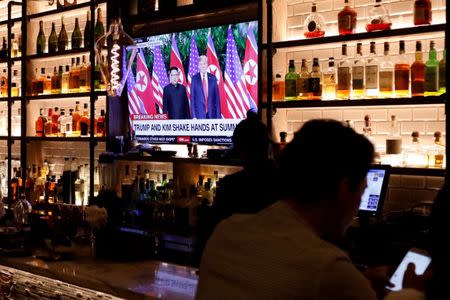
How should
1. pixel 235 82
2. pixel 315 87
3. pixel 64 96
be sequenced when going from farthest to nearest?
1. pixel 64 96
2. pixel 235 82
3. pixel 315 87

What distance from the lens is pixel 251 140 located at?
3.04 meters

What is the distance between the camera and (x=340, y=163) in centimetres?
134

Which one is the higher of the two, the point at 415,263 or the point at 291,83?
the point at 291,83

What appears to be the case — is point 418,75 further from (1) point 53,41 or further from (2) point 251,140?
(1) point 53,41

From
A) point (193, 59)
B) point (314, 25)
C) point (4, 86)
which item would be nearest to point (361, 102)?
point (314, 25)

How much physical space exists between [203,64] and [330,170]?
132 inches

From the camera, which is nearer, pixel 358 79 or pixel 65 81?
pixel 358 79

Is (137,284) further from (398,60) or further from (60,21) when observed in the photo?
(60,21)

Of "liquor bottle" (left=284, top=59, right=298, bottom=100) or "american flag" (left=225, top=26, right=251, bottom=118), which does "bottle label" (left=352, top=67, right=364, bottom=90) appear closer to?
"liquor bottle" (left=284, top=59, right=298, bottom=100)

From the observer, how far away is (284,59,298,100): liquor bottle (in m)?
4.02

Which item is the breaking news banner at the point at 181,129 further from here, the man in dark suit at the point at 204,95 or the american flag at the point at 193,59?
the american flag at the point at 193,59

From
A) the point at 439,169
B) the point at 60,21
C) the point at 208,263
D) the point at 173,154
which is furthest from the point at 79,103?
the point at 208,263

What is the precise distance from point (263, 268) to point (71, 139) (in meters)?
4.45

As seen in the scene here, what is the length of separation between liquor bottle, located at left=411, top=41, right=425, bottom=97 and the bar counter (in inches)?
59.4
